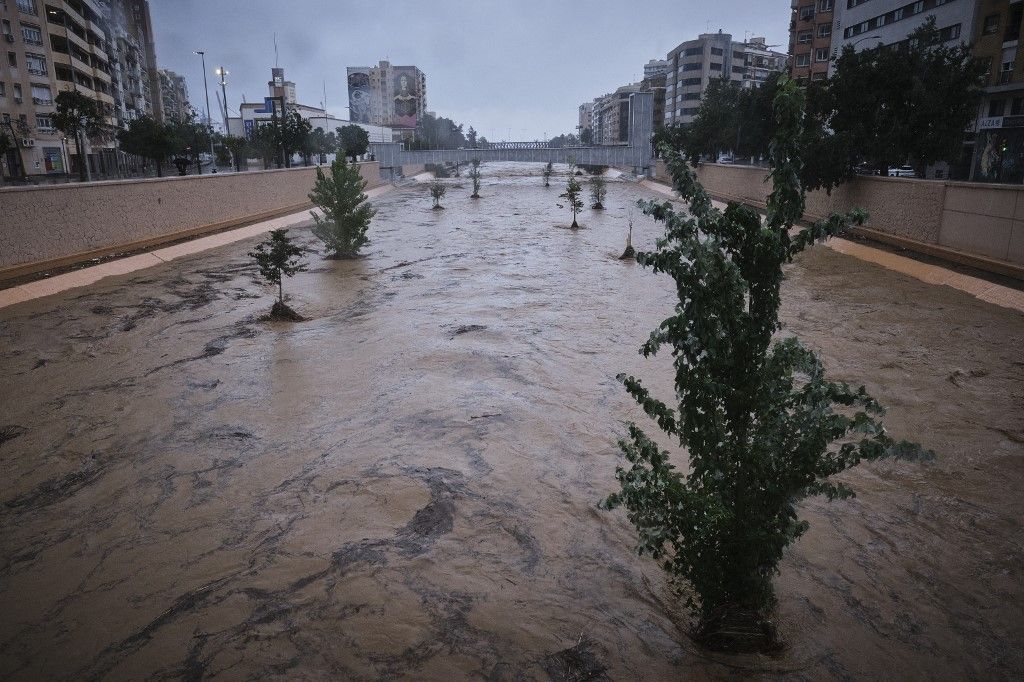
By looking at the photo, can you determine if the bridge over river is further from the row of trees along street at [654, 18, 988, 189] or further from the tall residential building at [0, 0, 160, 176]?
the row of trees along street at [654, 18, 988, 189]

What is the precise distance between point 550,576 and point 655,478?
1.15 meters

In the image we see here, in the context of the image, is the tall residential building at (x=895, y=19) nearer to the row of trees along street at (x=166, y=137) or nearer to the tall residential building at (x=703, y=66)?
the row of trees along street at (x=166, y=137)

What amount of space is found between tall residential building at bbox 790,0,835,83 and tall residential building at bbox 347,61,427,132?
268 ft

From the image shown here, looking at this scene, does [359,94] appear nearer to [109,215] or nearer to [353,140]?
[353,140]

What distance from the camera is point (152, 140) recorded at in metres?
34.9

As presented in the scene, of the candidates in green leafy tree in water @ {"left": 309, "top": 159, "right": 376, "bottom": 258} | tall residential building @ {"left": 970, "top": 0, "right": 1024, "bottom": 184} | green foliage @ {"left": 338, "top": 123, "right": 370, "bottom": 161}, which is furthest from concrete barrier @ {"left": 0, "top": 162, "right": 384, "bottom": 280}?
tall residential building @ {"left": 970, "top": 0, "right": 1024, "bottom": 184}

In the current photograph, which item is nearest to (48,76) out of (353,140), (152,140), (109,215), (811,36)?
(353,140)

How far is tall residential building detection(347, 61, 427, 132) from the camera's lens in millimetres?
130125

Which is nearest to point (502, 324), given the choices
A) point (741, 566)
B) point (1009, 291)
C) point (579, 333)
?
point (579, 333)

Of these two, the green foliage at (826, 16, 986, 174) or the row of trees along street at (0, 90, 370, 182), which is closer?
the green foliage at (826, 16, 986, 174)

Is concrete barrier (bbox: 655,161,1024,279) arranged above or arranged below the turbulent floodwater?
above

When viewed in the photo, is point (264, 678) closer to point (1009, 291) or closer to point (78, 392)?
point (78, 392)

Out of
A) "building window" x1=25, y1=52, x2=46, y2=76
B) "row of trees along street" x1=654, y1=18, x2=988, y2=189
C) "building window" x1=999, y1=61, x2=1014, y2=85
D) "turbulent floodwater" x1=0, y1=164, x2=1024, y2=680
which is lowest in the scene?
"turbulent floodwater" x1=0, y1=164, x2=1024, y2=680

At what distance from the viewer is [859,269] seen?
1552 centimetres
